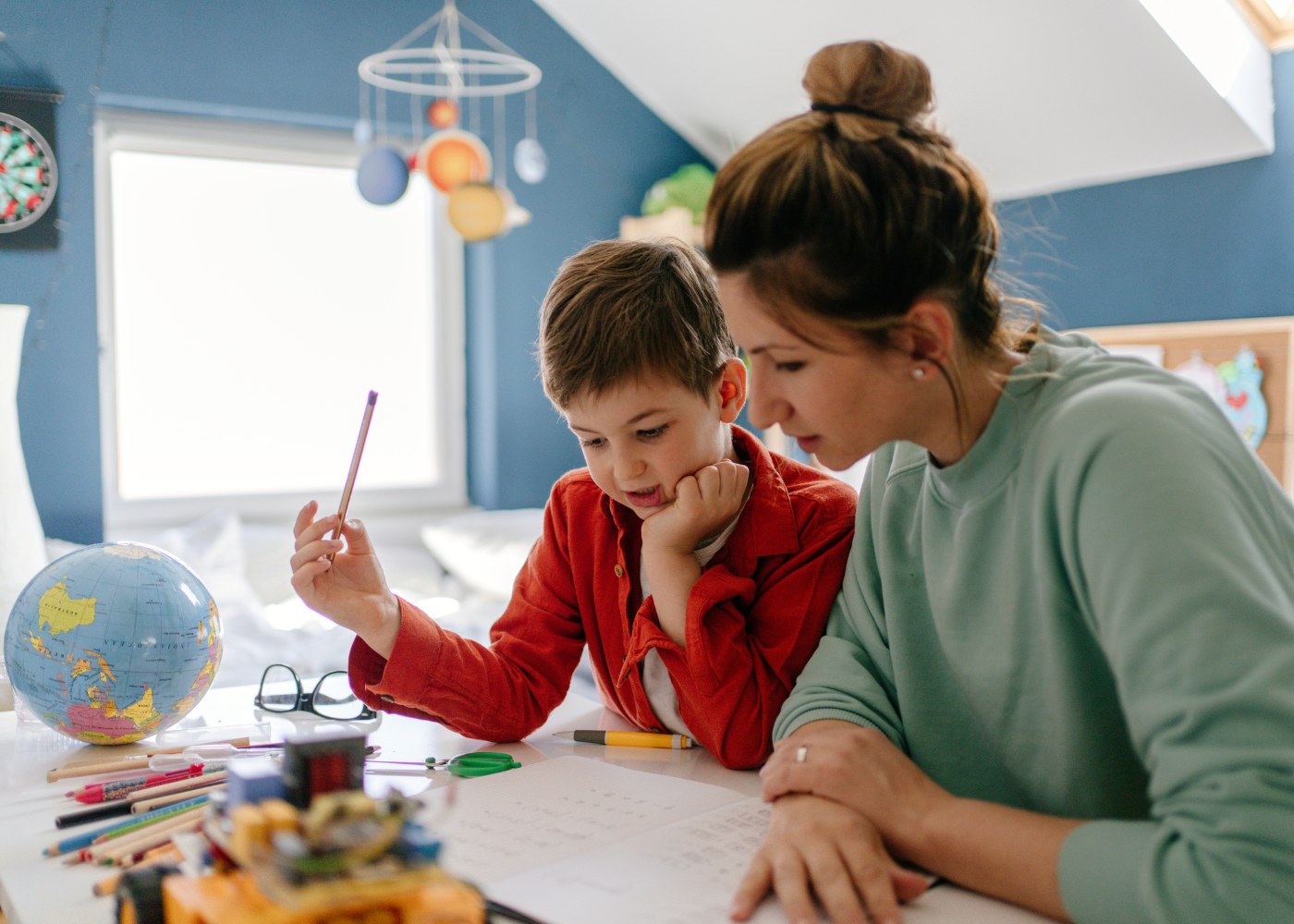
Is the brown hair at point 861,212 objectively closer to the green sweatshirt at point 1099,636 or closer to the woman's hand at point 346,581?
the green sweatshirt at point 1099,636

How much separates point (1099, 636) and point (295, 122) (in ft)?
10.7

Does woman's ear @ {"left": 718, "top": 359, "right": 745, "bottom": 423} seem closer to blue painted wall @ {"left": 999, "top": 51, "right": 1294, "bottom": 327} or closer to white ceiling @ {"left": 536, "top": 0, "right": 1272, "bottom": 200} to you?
white ceiling @ {"left": 536, "top": 0, "right": 1272, "bottom": 200}

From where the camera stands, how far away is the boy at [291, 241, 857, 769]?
1083 millimetres

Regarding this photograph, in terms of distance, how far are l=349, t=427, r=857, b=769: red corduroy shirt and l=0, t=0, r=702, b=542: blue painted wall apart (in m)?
2.31

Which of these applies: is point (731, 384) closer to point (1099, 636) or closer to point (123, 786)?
point (1099, 636)

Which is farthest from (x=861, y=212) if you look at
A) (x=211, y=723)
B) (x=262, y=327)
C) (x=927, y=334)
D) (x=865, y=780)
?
(x=262, y=327)

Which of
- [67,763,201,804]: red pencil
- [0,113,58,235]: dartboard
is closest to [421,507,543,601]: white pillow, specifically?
[0,113,58,235]: dartboard

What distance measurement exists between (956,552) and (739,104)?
10.8 feet

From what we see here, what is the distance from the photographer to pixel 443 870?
57 centimetres

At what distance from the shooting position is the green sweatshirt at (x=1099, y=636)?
62cm

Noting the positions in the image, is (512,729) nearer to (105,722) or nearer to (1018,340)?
(105,722)

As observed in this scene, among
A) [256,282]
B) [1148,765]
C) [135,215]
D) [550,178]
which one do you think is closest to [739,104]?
[550,178]

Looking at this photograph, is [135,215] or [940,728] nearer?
[940,728]

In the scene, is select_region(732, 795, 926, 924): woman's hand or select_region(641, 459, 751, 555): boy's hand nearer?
select_region(732, 795, 926, 924): woman's hand
